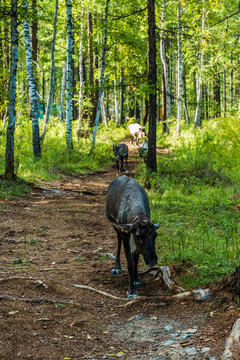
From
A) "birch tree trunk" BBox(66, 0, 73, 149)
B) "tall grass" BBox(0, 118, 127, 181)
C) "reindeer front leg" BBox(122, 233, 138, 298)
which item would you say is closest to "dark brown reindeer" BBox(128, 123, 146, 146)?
"tall grass" BBox(0, 118, 127, 181)

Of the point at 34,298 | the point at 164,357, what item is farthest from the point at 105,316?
the point at 164,357

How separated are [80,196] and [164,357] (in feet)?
31.9

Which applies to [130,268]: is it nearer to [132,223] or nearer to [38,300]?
[132,223]

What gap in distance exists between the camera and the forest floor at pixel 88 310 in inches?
151

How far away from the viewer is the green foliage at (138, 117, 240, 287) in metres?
6.32

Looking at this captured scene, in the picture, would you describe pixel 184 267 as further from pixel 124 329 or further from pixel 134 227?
pixel 124 329

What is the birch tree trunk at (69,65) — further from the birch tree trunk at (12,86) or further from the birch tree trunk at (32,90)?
the birch tree trunk at (12,86)

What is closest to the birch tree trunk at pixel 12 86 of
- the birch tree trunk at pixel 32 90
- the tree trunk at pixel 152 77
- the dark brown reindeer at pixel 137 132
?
the birch tree trunk at pixel 32 90

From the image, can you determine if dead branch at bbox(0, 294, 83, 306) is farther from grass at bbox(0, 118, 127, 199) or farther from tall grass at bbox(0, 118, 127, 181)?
tall grass at bbox(0, 118, 127, 181)

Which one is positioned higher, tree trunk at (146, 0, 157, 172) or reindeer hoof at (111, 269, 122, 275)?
tree trunk at (146, 0, 157, 172)

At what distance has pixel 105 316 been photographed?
4832mm

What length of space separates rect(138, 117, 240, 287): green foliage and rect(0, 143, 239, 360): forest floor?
0.58 m

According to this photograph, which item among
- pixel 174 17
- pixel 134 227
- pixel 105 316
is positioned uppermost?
pixel 174 17

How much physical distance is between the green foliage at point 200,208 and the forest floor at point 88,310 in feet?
1.92
